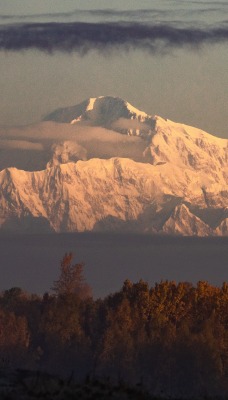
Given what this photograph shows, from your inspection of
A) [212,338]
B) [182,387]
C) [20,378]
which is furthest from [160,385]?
[20,378]

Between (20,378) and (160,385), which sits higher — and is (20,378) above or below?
above

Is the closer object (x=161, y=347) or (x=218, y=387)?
(x=218, y=387)

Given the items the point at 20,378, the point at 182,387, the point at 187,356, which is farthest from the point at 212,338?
the point at 20,378

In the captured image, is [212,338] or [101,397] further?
[212,338]

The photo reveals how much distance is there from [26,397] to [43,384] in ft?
8.92

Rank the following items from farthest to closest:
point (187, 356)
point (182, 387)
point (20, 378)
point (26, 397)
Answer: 1. point (187, 356)
2. point (182, 387)
3. point (20, 378)
4. point (26, 397)

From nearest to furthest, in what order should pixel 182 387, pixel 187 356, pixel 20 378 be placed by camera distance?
1. pixel 20 378
2. pixel 182 387
3. pixel 187 356

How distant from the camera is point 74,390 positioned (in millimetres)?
57188

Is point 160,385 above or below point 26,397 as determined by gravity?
below

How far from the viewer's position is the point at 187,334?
198125mm

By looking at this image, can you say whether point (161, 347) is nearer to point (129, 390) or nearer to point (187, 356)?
point (187, 356)

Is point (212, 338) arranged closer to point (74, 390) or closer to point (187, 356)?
point (187, 356)

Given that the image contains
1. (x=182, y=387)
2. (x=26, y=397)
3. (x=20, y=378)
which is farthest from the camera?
(x=182, y=387)

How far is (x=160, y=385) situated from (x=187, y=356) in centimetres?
1305
